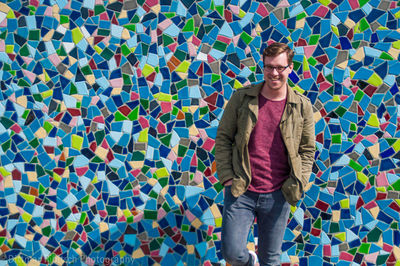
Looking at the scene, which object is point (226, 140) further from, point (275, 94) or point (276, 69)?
point (276, 69)

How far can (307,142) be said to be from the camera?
11.4 ft

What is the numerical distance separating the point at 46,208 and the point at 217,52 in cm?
202

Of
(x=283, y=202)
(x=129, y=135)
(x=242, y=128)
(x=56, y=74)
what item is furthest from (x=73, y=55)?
(x=283, y=202)

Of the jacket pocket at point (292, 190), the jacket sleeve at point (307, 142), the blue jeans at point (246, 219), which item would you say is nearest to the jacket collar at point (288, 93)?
the jacket sleeve at point (307, 142)

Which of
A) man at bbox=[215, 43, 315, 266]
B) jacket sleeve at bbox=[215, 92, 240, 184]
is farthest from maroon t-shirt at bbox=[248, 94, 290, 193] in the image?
jacket sleeve at bbox=[215, 92, 240, 184]

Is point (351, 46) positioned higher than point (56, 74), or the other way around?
point (351, 46)

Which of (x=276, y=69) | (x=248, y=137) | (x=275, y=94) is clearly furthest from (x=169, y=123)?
(x=276, y=69)

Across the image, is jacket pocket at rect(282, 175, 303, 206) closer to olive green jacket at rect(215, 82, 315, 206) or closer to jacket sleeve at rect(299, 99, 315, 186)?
olive green jacket at rect(215, 82, 315, 206)

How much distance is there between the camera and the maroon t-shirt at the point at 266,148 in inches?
132

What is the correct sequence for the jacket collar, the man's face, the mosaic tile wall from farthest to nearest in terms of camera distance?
the mosaic tile wall → the jacket collar → the man's face

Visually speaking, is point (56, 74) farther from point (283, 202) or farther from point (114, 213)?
point (283, 202)

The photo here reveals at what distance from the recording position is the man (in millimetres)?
3334

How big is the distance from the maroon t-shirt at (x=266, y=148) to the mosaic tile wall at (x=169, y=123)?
732 millimetres

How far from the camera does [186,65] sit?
405 centimetres
